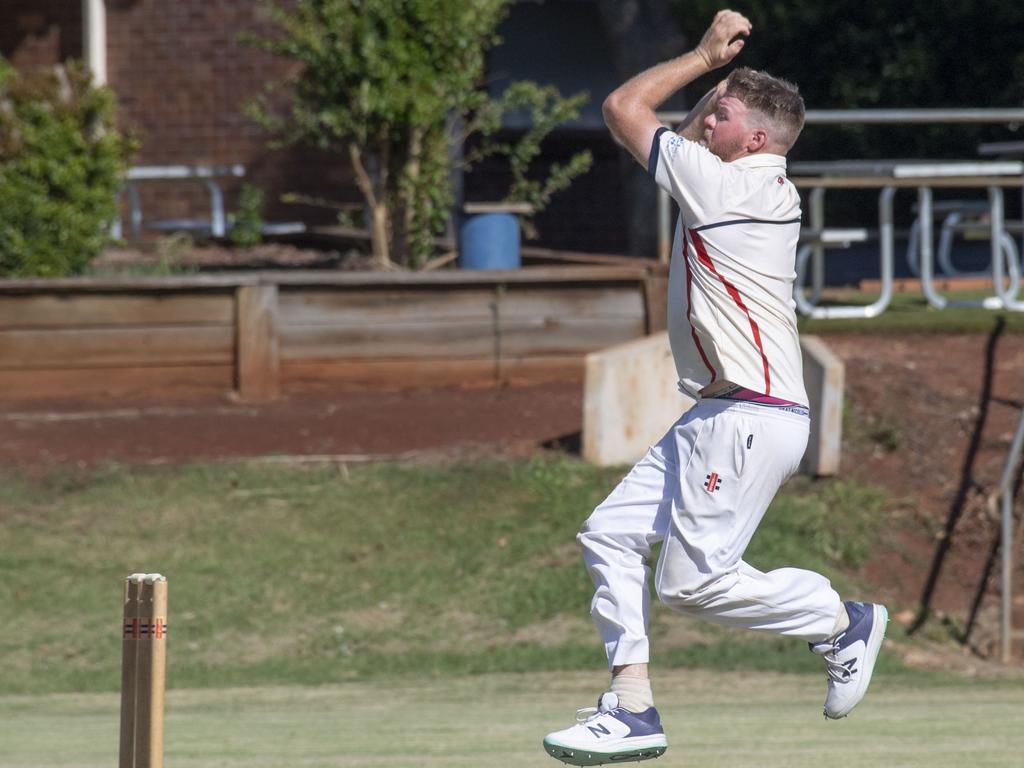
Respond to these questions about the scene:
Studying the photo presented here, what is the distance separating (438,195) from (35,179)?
3309 millimetres

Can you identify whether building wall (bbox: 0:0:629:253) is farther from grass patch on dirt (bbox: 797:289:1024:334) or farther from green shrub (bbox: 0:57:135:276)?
grass patch on dirt (bbox: 797:289:1024:334)

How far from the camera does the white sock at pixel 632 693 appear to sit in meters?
4.82

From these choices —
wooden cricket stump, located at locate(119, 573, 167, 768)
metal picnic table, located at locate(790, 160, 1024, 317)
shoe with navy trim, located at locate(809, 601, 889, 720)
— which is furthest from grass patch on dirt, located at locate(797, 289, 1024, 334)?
wooden cricket stump, located at locate(119, 573, 167, 768)

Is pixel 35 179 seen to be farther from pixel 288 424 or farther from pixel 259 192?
pixel 259 192

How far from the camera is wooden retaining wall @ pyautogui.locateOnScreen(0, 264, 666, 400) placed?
1191 centimetres

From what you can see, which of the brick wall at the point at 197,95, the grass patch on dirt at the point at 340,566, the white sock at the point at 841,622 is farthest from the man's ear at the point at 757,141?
the brick wall at the point at 197,95

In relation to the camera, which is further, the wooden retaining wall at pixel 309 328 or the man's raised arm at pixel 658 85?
the wooden retaining wall at pixel 309 328

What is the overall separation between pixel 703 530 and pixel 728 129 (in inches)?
49.1

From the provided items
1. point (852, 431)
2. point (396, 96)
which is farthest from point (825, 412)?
point (396, 96)

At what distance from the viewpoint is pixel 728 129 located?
15.8 feet

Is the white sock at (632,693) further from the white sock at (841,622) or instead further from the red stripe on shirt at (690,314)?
the red stripe on shirt at (690,314)

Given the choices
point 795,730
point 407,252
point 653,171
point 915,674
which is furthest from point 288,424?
point 653,171

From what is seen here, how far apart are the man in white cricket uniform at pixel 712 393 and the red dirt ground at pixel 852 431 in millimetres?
5788

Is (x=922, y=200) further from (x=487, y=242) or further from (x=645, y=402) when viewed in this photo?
(x=487, y=242)
